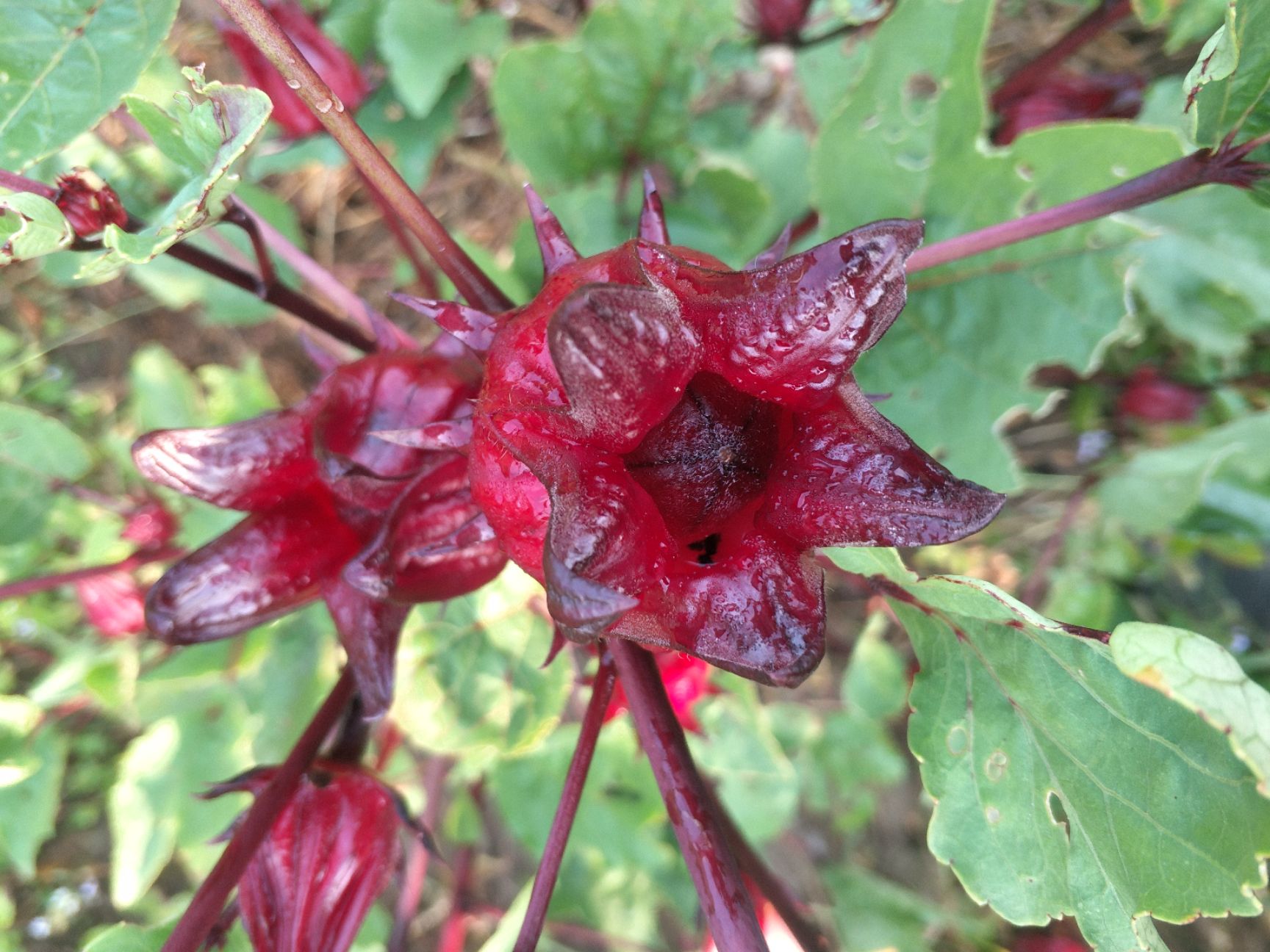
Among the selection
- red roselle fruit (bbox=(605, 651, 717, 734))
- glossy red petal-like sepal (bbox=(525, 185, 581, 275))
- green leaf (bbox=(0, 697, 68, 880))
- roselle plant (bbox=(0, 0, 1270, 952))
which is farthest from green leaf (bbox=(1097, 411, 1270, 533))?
green leaf (bbox=(0, 697, 68, 880))

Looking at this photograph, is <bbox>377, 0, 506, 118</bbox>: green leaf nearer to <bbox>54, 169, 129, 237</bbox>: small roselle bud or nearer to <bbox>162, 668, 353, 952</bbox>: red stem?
<bbox>54, 169, 129, 237</bbox>: small roselle bud

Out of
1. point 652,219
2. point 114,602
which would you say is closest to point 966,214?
point 652,219

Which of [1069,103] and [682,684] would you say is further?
[1069,103]

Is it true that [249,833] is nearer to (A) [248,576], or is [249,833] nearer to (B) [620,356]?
(A) [248,576]

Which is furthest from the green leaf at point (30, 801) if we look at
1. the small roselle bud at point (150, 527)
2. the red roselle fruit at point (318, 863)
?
Result: the red roselle fruit at point (318, 863)

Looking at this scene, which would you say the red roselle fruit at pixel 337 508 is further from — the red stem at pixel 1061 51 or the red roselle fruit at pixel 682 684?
the red stem at pixel 1061 51

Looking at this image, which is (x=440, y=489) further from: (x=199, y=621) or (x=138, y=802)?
(x=138, y=802)

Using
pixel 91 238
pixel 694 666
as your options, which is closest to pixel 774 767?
pixel 694 666
